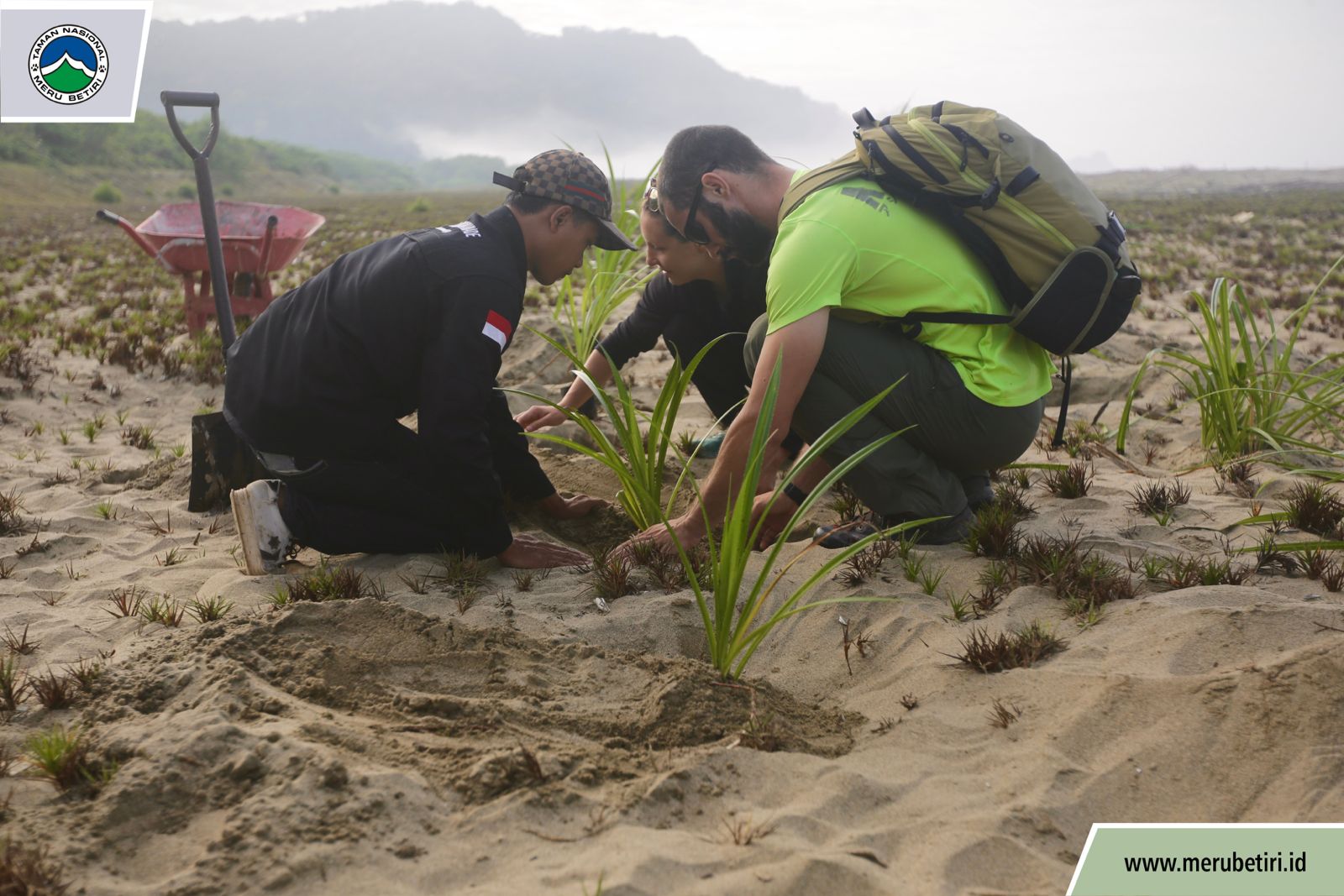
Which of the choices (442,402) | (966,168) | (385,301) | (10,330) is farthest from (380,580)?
(10,330)

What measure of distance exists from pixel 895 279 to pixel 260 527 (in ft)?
7.30

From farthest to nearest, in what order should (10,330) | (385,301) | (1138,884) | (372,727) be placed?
(10,330)
(385,301)
(372,727)
(1138,884)

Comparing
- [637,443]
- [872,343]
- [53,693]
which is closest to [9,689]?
[53,693]

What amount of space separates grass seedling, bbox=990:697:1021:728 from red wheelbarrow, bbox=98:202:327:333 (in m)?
5.95

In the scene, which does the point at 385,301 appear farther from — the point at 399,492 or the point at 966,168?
the point at 966,168

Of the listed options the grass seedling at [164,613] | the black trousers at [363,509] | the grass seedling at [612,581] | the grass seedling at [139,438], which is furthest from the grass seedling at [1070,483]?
the grass seedling at [139,438]

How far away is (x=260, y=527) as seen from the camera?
3.06 meters

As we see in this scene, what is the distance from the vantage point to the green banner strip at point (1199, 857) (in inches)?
64.9

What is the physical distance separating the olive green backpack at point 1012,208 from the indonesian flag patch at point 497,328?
3.15ft

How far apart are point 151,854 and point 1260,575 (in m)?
2.93

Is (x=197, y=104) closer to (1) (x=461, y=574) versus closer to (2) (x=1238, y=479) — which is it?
(1) (x=461, y=574)

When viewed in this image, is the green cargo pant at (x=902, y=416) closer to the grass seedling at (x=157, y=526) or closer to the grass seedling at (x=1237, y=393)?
the grass seedling at (x=1237, y=393)

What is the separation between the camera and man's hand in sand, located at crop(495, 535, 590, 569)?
10.3 ft

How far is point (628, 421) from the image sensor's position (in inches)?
125
